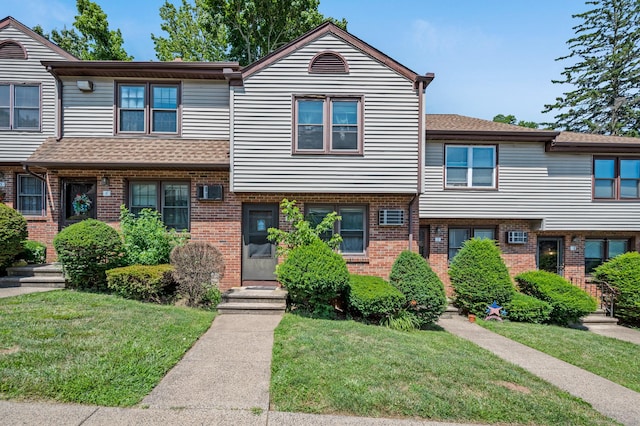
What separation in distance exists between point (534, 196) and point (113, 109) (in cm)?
1330

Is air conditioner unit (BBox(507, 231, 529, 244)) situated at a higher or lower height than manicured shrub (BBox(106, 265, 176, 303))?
higher

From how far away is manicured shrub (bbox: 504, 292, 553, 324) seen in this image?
9211mm

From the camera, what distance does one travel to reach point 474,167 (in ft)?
→ 35.3

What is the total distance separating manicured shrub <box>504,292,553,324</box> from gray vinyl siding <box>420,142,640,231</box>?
2750 millimetres

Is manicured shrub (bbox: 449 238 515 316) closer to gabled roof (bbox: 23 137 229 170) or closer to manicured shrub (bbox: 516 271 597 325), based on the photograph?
manicured shrub (bbox: 516 271 597 325)

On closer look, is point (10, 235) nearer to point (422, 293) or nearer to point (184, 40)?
point (422, 293)

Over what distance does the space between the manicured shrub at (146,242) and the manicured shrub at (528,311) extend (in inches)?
363

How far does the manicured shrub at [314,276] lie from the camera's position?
6938 millimetres

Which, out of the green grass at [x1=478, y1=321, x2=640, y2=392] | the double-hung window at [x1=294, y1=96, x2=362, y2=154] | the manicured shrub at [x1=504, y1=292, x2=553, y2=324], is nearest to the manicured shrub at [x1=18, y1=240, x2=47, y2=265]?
the double-hung window at [x1=294, y1=96, x2=362, y2=154]

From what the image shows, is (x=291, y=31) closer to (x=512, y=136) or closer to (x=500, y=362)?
(x=512, y=136)

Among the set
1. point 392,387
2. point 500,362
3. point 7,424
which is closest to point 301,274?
point 392,387

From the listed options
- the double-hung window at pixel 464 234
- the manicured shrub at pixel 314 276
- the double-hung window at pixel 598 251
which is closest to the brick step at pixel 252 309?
the manicured shrub at pixel 314 276

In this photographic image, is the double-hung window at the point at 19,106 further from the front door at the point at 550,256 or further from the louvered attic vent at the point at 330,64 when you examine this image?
the front door at the point at 550,256

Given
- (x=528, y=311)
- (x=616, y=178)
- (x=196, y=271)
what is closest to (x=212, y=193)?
(x=196, y=271)
